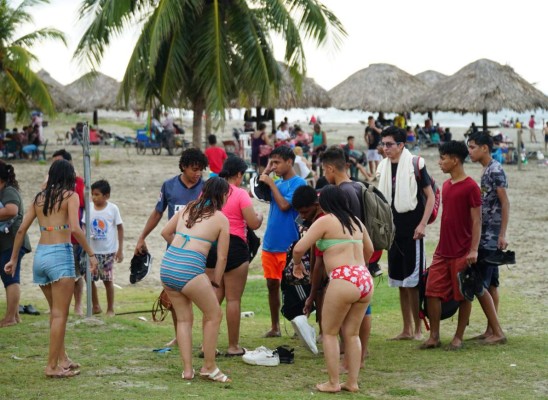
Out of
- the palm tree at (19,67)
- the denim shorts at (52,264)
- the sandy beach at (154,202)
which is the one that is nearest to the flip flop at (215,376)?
the denim shorts at (52,264)

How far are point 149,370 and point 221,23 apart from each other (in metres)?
17.6

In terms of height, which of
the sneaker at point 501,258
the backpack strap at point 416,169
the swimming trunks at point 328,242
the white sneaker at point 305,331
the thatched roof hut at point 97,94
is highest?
the thatched roof hut at point 97,94

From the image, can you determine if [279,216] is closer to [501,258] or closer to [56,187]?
[501,258]

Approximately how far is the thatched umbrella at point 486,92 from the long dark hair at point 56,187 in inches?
1241

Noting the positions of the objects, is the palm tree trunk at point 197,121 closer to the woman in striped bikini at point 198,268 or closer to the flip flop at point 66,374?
the flip flop at point 66,374

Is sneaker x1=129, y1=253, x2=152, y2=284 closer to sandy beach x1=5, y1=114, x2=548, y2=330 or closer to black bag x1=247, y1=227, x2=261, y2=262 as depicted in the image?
black bag x1=247, y1=227, x2=261, y2=262

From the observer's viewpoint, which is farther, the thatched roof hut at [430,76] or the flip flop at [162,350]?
Answer: the thatched roof hut at [430,76]

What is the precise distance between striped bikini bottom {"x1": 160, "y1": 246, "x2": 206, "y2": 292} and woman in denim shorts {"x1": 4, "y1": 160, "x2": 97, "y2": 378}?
33.9 inches

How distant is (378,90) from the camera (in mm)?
42688

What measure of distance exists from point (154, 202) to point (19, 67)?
38.4ft

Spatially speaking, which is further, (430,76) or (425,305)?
(430,76)

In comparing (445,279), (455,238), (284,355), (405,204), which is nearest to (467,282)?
(445,279)

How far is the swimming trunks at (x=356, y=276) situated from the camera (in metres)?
6.73

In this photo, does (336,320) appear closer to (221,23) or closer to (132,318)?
(132,318)
